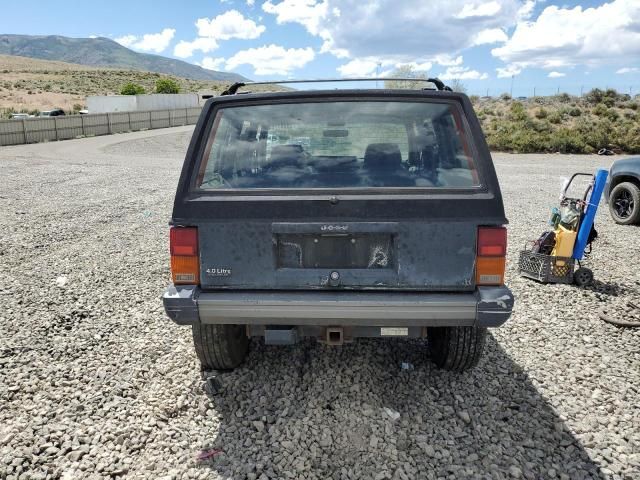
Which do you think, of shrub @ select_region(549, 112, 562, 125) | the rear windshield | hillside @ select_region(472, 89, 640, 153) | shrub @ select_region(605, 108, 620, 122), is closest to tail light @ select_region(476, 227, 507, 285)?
the rear windshield

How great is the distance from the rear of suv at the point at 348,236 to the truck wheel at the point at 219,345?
354 millimetres

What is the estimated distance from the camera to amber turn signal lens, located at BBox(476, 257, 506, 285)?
2904 mm

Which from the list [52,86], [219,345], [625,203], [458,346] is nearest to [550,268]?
[458,346]

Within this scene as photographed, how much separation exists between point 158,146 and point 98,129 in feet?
26.1

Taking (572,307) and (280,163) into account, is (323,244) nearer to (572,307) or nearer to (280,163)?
(280,163)

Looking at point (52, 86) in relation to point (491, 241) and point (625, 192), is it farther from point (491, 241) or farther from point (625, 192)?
point (491, 241)

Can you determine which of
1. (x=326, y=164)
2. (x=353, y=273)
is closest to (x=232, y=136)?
(x=326, y=164)

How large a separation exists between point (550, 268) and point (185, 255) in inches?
168

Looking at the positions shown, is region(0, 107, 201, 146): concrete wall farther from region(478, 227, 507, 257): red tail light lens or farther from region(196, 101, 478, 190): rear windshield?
region(478, 227, 507, 257): red tail light lens

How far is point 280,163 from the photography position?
10.5ft

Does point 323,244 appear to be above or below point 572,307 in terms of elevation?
above

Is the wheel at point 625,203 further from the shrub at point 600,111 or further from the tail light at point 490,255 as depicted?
the shrub at point 600,111

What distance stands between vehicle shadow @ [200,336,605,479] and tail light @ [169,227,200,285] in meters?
0.95

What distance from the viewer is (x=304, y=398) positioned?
342 cm
